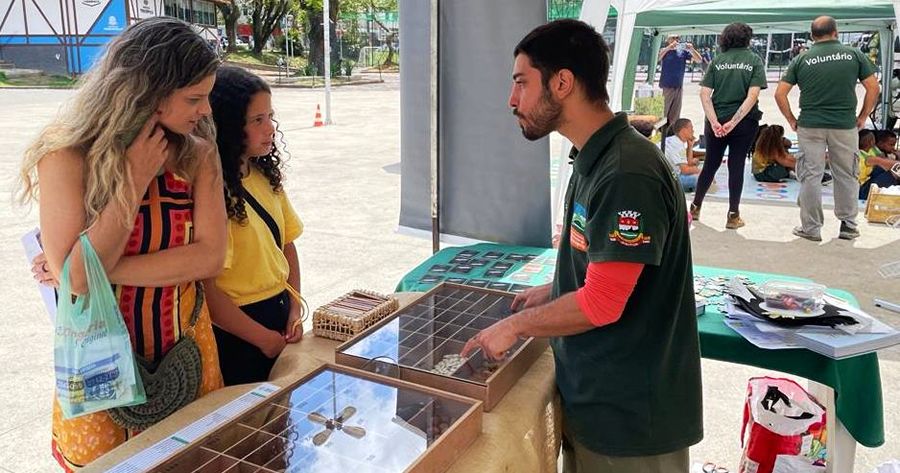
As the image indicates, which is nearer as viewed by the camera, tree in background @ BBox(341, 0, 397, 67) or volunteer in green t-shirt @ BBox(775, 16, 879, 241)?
volunteer in green t-shirt @ BBox(775, 16, 879, 241)

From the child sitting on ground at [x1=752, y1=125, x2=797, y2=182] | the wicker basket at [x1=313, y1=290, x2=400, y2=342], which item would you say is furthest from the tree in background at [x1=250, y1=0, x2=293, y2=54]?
the wicker basket at [x1=313, y1=290, x2=400, y2=342]

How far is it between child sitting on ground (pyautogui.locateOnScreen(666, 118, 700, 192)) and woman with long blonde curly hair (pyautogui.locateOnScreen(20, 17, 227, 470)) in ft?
21.8

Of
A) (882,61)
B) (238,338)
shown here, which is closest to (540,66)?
(238,338)

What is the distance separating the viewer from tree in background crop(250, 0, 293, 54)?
34000 mm

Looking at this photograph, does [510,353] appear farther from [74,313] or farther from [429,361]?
[74,313]

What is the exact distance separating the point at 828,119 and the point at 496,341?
5.09 metres

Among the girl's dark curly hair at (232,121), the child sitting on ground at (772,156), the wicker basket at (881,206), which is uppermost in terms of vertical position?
the girl's dark curly hair at (232,121)

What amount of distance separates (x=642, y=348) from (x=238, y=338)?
1.08m

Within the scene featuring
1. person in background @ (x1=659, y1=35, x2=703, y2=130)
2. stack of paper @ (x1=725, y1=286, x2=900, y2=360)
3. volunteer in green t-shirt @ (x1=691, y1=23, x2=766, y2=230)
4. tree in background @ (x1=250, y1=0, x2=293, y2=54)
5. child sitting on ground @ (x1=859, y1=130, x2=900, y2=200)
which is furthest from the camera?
tree in background @ (x1=250, y1=0, x2=293, y2=54)

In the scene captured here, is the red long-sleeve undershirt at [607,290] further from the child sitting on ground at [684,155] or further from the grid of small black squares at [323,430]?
the child sitting on ground at [684,155]

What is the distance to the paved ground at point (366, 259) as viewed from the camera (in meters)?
2.94

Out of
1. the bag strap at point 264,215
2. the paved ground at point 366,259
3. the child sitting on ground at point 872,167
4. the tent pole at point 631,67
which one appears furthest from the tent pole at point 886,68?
the bag strap at point 264,215

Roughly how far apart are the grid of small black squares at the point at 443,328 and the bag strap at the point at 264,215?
45 cm

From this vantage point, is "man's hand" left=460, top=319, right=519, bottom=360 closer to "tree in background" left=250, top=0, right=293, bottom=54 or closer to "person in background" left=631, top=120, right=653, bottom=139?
"person in background" left=631, top=120, right=653, bottom=139
